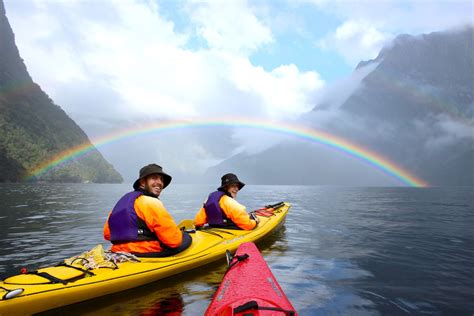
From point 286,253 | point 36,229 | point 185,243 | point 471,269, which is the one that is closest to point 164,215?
point 185,243

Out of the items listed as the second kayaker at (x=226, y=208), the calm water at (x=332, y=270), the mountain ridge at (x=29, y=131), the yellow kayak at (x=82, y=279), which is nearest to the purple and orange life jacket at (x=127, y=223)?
the yellow kayak at (x=82, y=279)

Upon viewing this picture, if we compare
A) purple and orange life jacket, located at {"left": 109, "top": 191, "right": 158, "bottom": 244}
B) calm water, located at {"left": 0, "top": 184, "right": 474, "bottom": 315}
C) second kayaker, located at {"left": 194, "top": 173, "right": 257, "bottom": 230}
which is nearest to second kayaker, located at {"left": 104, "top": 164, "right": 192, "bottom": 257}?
purple and orange life jacket, located at {"left": 109, "top": 191, "right": 158, "bottom": 244}

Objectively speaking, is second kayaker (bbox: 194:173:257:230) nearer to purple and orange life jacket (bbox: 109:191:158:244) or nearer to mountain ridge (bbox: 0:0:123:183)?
purple and orange life jacket (bbox: 109:191:158:244)

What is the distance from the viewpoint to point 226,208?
9883 mm

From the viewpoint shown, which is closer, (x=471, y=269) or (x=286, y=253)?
(x=471, y=269)

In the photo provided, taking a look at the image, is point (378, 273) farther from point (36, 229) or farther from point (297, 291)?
point (36, 229)

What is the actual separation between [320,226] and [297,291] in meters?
10.2

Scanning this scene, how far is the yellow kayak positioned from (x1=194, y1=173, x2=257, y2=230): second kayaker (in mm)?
1433

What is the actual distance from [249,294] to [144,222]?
9.98 ft

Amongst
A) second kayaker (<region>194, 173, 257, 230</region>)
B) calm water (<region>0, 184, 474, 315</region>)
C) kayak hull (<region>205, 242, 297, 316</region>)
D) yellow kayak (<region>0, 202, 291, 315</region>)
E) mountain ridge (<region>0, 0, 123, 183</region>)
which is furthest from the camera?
mountain ridge (<region>0, 0, 123, 183</region>)

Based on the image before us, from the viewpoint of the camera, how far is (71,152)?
15188 cm

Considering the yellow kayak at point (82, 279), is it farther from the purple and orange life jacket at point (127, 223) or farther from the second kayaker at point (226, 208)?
the second kayaker at point (226, 208)

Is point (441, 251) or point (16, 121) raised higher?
point (16, 121)

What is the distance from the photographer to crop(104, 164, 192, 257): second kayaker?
6.30 m
